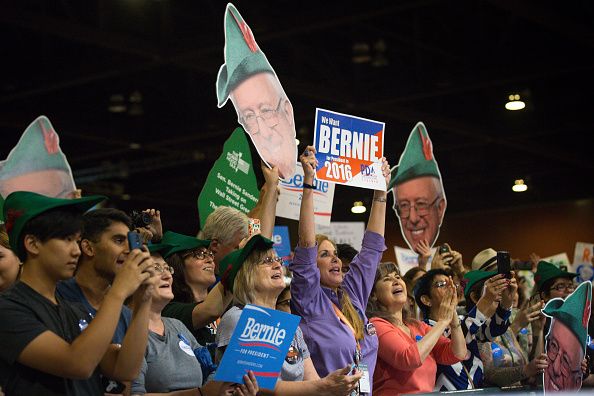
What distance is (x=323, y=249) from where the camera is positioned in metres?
4.55

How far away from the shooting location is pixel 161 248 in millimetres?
3664

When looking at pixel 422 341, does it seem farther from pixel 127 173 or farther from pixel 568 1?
pixel 127 173

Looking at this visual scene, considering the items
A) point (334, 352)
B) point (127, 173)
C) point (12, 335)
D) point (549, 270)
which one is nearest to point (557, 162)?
point (127, 173)

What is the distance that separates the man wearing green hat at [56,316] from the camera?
8.76ft

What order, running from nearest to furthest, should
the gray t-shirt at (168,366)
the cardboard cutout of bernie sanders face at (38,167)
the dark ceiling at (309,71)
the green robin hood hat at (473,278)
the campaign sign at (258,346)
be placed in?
1. the campaign sign at (258,346)
2. the gray t-shirt at (168,366)
3. the cardboard cutout of bernie sanders face at (38,167)
4. the green robin hood hat at (473,278)
5. the dark ceiling at (309,71)

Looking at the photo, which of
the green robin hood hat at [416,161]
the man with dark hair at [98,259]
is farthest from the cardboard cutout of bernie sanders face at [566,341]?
the man with dark hair at [98,259]

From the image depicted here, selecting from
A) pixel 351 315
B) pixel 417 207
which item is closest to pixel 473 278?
pixel 417 207

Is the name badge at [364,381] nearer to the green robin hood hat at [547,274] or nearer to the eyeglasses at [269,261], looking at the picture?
the eyeglasses at [269,261]

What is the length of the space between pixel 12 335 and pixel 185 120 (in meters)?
10.8

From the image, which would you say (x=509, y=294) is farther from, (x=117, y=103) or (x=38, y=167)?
(x=117, y=103)

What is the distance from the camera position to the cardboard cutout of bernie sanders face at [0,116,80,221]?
5.40 metres

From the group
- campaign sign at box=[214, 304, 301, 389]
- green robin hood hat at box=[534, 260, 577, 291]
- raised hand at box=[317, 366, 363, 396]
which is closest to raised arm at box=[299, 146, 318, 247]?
raised hand at box=[317, 366, 363, 396]

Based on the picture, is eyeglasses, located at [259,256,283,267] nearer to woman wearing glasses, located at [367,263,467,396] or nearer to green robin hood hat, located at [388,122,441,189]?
woman wearing glasses, located at [367,263,467,396]

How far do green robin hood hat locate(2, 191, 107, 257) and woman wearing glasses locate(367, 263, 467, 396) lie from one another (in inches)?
83.7
